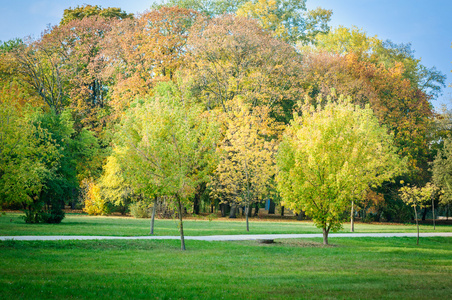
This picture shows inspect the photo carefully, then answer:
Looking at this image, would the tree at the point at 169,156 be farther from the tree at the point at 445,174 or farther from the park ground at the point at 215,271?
the tree at the point at 445,174

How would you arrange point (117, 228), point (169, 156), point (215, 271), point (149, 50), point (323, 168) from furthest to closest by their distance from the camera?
point (149, 50) < point (117, 228) < point (323, 168) < point (169, 156) < point (215, 271)

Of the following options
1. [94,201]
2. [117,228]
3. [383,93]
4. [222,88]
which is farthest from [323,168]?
[383,93]

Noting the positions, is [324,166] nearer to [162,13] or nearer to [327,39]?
[162,13]

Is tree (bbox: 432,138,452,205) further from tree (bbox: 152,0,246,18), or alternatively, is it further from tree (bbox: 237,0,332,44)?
tree (bbox: 152,0,246,18)

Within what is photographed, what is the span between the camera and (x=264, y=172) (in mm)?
28156

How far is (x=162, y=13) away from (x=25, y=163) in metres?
25.0

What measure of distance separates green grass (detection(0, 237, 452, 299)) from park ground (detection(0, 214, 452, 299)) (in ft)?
0.07

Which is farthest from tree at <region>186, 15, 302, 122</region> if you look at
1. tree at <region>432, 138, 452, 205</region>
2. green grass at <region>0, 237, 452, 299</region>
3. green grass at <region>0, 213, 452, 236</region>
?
green grass at <region>0, 237, 452, 299</region>

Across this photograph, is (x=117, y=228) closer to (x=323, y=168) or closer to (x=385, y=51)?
(x=323, y=168)

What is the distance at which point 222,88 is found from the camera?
4094 cm

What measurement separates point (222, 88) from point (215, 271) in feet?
98.7

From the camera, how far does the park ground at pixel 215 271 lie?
9.51 meters

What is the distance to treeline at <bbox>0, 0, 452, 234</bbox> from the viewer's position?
2998 cm

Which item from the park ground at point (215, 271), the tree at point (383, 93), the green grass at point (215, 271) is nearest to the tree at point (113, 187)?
the tree at point (383, 93)
